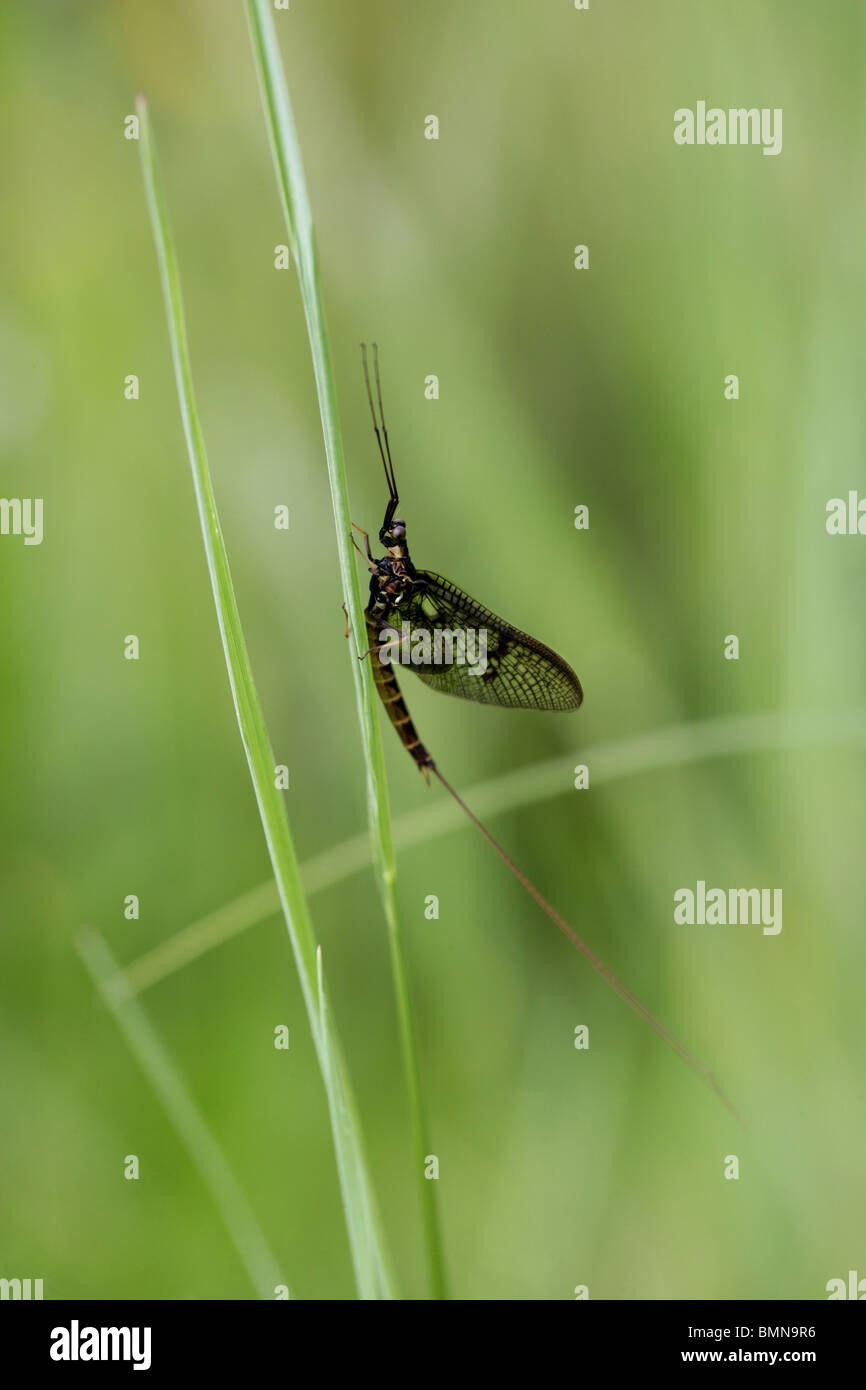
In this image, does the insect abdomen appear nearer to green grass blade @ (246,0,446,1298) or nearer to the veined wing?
the veined wing
